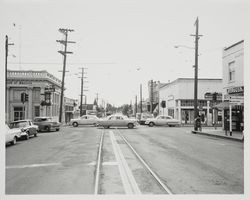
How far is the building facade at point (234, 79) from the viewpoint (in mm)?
23106

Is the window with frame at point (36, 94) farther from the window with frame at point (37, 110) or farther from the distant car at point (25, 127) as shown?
the distant car at point (25, 127)

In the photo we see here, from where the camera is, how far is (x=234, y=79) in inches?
960

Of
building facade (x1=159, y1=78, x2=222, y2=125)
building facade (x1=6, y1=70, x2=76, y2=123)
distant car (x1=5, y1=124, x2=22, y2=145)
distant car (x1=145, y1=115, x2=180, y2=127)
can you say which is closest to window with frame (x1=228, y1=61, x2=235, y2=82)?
distant car (x1=145, y1=115, x2=180, y2=127)

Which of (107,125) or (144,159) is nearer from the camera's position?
(144,159)

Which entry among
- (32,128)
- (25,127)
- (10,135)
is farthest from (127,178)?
(32,128)

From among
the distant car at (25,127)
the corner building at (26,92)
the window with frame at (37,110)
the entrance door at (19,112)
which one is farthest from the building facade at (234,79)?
the entrance door at (19,112)

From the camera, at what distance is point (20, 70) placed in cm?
3909

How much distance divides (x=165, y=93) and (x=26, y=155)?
4610cm

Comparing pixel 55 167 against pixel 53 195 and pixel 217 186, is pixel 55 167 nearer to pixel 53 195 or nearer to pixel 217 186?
pixel 53 195

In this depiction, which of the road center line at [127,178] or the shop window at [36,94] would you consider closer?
the road center line at [127,178]

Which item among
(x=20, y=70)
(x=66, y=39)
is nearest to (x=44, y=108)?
(x=20, y=70)

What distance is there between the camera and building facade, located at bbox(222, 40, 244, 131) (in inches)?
910

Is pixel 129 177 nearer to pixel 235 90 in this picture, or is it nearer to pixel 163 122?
pixel 235 90

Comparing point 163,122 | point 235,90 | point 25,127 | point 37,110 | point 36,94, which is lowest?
point 163,122
